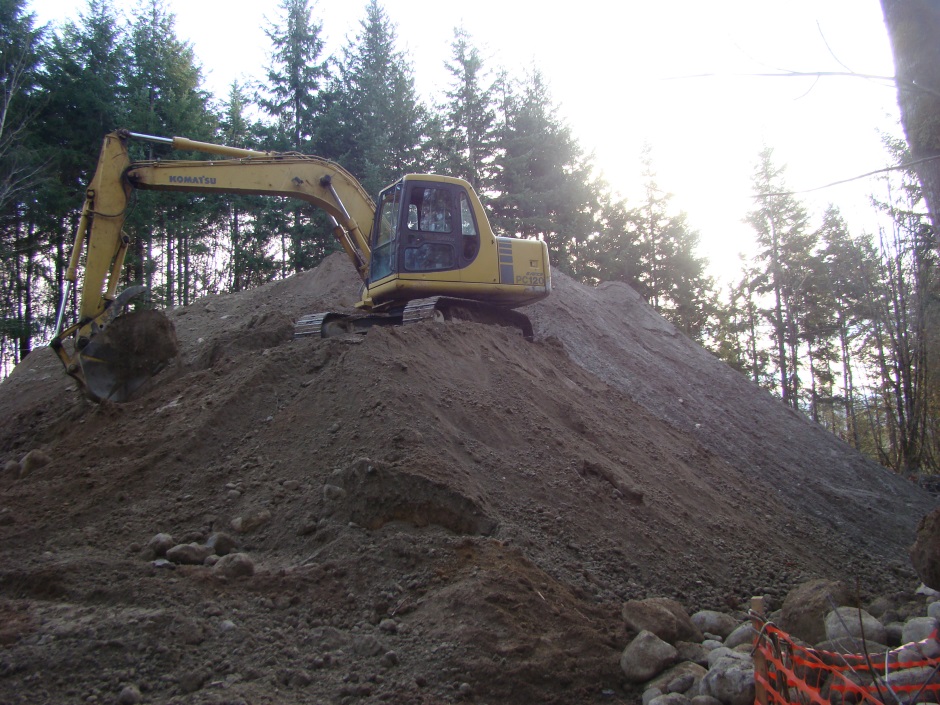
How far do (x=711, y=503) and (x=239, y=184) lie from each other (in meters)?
7.41

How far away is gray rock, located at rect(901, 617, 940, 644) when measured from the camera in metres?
3.90

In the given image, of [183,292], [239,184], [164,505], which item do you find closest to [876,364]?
[239,184]

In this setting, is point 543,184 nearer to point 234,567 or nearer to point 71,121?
point 71,121

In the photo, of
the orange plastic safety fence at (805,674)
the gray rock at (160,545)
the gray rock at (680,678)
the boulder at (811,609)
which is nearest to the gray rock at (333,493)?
the gray rock at (160,545)

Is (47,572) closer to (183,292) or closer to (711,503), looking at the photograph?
(711,503)

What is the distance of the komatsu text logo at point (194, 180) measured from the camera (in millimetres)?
9711

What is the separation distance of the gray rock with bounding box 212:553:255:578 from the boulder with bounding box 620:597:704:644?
2576mm

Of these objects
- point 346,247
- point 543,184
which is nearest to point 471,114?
point 543,184

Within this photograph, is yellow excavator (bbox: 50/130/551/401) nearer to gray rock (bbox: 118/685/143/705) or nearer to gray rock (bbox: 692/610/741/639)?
gray rock (bbox: 692/610/741/639)

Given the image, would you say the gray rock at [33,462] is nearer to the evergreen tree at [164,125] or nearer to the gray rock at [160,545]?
the gray rock at [160,545]

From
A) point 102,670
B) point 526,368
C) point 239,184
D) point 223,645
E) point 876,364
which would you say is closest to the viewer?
point 102,670

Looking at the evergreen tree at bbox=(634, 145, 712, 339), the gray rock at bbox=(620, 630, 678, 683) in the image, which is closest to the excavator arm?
the gray rock at bbox=(620, 630, 678, 683)

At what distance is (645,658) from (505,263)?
7038mm

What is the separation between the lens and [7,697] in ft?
11.3
